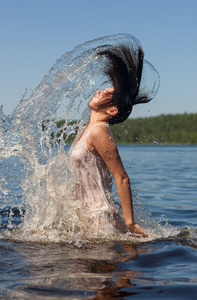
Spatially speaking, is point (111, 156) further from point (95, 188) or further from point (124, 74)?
point (124, 74)

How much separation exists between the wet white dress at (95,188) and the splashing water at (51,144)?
0.23 meters

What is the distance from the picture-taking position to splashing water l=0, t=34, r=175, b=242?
16.5ft

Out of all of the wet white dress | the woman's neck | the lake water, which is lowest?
the lake water

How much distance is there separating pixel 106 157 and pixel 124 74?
97 cm

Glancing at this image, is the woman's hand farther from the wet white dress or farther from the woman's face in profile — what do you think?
the woman's face in profile

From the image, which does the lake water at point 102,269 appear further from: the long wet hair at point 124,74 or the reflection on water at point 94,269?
the long wet hair at point 124,74

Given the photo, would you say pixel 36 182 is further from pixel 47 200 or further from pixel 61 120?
pixel 61 120

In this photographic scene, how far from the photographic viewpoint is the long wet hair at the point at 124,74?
462 cm

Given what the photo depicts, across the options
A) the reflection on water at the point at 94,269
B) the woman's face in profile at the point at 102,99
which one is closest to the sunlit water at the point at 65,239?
the reflection on water at the point at 94,269

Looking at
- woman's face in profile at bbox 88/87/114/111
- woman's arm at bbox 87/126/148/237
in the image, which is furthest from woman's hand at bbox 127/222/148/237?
woman's face in profile at bbox 88/87/114/111

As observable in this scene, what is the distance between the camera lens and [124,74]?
464 cm

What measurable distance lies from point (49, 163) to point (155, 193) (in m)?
7.16

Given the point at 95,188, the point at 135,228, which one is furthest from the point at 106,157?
the point at 135,228

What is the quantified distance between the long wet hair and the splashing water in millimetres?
144
